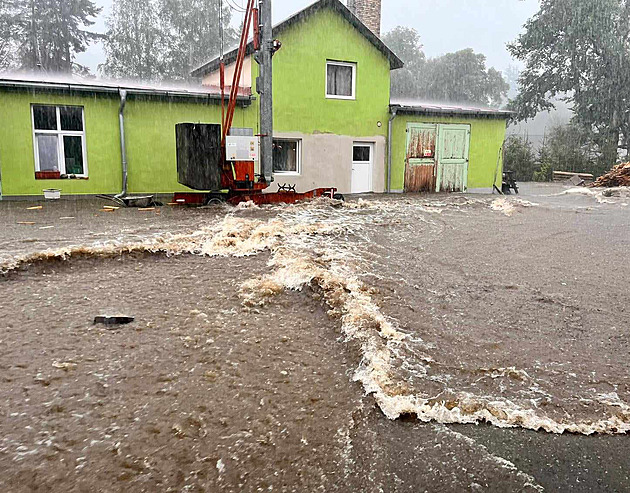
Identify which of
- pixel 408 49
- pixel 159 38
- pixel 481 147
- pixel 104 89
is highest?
pixel 408 49

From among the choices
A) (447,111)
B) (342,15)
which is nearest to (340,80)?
(342,15)

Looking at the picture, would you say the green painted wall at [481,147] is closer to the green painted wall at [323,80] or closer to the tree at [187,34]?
the green painted wall at [323,80]

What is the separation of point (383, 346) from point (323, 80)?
13564 millimetres

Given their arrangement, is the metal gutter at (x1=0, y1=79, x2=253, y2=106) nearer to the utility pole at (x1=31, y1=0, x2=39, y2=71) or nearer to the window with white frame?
the window with white frame

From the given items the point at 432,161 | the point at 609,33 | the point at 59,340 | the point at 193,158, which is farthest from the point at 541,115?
the point at 59,340

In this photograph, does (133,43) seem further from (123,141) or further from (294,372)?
(294,372)

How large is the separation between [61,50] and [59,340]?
35417 millimetres

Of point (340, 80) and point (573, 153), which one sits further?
point (573, 153)

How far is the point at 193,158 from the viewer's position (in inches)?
467

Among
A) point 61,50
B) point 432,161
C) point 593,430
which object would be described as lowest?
point 593,430

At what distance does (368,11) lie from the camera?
1983 cm

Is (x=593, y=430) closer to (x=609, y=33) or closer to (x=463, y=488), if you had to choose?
(x=463, y=488)

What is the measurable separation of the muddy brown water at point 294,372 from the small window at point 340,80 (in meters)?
10.5

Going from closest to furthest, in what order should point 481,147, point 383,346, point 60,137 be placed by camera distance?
1. point 383,346
2. point 60,137
3. point 481,147
